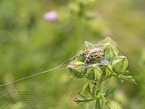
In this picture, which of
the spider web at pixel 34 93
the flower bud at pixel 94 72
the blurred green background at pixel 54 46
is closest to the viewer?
the flower bud at pixel 94 72

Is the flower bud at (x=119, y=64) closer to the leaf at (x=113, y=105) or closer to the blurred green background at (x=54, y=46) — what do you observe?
the leaf at (x=113, y=105)

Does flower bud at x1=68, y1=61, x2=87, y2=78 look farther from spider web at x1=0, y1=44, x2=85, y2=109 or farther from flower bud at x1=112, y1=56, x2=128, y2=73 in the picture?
spider web at x1=0, y1=44, x2=85, y2=109

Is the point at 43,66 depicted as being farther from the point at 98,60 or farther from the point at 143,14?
the point at 143,14

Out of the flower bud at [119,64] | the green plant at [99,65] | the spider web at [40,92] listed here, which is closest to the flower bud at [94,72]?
the green plant at [99,65]

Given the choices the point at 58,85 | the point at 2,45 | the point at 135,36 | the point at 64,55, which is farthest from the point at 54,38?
the point at 135,36

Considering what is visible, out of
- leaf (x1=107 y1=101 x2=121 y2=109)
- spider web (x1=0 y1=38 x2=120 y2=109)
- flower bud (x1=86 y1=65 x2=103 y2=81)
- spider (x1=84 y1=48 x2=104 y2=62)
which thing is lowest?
leaf (x1=107 y1=101 x2=121 y2=109)

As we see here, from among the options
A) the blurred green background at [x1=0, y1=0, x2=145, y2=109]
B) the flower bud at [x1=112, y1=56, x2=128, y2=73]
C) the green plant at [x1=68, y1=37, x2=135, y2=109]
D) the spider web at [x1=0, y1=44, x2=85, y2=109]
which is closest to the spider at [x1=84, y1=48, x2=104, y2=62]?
the green plant at [x1=68, y1=37, x2=135, y2=109]

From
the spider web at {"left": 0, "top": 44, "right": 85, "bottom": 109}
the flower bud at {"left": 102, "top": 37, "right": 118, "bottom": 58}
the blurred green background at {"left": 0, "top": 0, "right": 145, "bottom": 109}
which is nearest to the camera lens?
the flower bud at {"left": 102, "top": 37, "right": 118, "bottom": 58}
